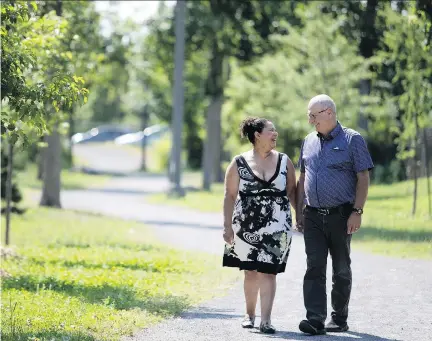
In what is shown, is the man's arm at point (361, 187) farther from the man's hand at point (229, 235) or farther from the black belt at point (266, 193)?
the man's hand at point (229, 235)

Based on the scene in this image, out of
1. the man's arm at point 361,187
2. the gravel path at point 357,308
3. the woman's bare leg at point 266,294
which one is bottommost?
the gravel path at point 357,308

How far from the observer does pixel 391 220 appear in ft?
75.3

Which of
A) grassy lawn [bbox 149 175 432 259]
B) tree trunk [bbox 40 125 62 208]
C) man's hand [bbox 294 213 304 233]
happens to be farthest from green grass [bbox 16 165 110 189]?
Answer: man's hand [bbox 294 213 304 233]

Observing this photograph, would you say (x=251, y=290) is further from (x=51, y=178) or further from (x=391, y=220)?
(x=51, y=178)

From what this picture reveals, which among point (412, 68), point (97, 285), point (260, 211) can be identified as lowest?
point (97, 285)

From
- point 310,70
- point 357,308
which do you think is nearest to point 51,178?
point 310,70

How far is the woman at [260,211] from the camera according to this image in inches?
369

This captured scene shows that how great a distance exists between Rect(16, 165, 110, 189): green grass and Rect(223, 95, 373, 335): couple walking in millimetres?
35428

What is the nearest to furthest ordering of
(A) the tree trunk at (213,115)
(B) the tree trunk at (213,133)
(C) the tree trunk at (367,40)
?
(C) the tree trunk at (367,40), (A) the tree trunk at (213,115), (B) the tree trunk at (213,133)

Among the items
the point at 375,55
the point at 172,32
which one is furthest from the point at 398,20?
the point at 172,32

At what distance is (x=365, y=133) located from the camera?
38.7 metres

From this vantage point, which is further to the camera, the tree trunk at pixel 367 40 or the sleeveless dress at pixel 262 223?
the tree trunk at pixel 367 40

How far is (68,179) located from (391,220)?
3168 centimetres

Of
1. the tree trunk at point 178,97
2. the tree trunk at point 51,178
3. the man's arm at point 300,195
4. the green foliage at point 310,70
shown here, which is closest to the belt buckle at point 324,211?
the man's arm at point 300,195
